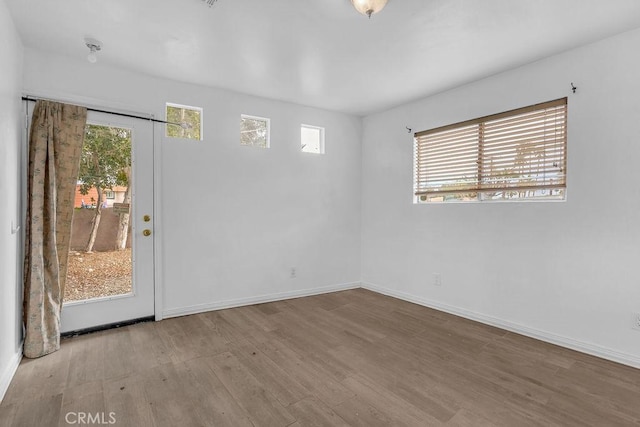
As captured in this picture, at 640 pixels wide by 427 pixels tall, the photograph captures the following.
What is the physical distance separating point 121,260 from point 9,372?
1214 mm

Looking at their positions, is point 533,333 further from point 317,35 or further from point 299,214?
point 317,35

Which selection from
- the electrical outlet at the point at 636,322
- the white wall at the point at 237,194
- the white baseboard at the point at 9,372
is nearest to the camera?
the white baseboard at the point at 9,372

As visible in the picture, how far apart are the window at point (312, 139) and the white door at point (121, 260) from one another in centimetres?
193

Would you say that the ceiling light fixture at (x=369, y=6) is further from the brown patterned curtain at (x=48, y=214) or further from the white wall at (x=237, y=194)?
the brown patterned curtain at (x=48, y=214)

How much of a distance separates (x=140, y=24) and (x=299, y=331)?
295 cm

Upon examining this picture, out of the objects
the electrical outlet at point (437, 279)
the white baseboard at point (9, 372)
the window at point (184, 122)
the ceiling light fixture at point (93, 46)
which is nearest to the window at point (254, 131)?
the window at point (184, 122)

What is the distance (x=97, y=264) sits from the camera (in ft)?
10.2

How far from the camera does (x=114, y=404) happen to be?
6.46 feet

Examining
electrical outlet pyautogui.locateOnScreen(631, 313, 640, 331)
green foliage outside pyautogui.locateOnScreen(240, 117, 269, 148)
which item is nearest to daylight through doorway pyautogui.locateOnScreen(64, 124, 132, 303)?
green foliage outside pyautogui.locateOnScreen(240, 117, 269, 148)

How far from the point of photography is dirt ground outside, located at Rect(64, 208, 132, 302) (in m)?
2.96

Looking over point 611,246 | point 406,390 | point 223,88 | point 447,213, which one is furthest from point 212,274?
point 611,246

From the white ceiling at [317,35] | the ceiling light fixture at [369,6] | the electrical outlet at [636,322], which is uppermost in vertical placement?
the white ceiling at [317,35]

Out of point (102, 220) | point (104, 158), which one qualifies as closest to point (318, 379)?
point (102, 220)

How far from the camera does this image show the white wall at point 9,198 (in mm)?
2082
